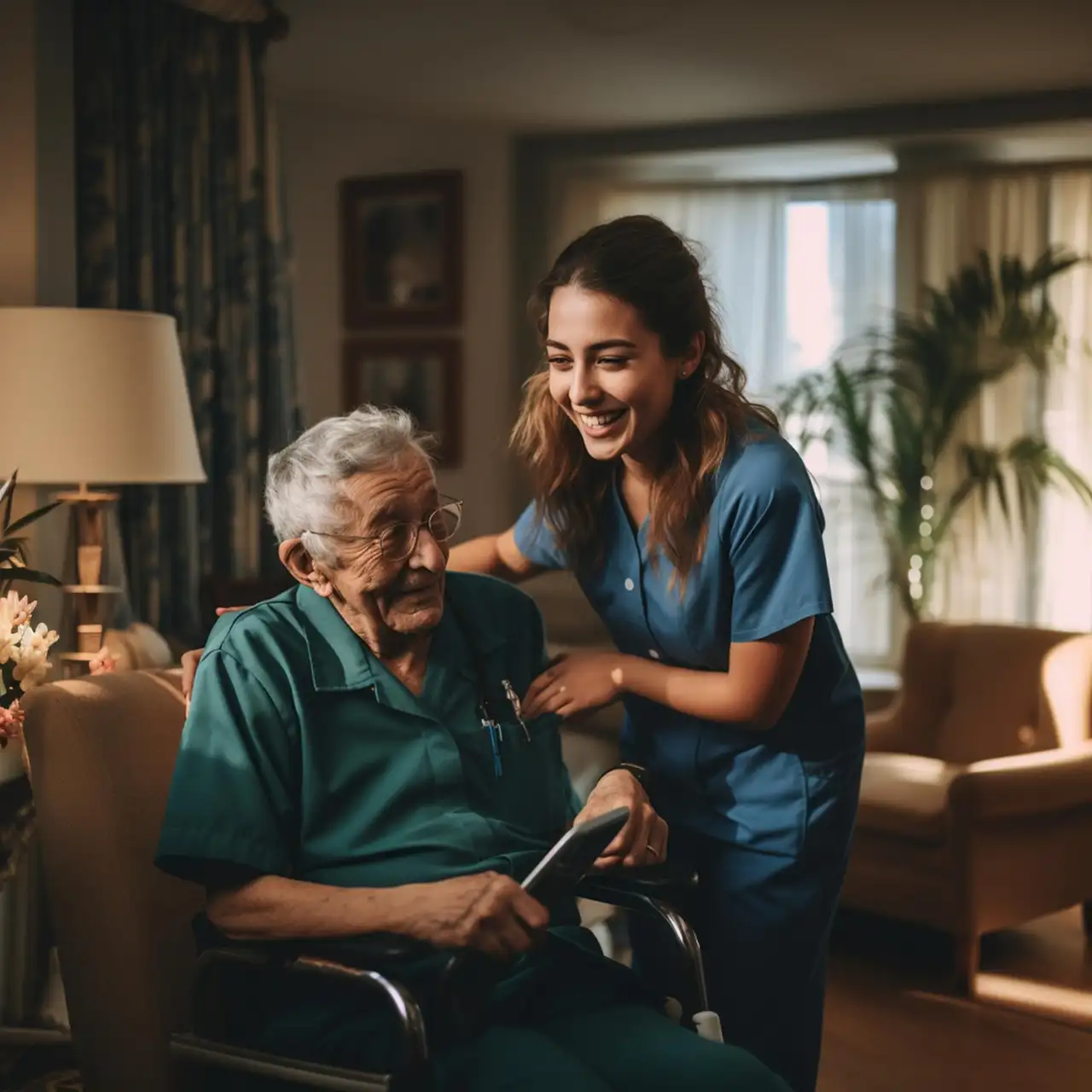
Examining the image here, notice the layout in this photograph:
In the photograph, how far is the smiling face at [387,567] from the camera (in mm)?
1679

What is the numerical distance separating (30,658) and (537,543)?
752mm

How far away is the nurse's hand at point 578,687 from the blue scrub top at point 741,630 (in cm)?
11

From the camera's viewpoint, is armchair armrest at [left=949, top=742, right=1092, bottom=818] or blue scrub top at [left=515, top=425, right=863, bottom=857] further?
armchair armrest at [left=949, top=742, right=1092, bottom=818]

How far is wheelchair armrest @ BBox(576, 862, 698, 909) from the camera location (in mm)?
1691

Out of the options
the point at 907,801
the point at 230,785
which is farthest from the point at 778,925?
the point at 907,801

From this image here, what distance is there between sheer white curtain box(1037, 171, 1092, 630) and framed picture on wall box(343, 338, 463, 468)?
2.46m

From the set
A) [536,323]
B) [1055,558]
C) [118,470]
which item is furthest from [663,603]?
[1055,558]

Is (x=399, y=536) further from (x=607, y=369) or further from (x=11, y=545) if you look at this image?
(x=11, y=545)

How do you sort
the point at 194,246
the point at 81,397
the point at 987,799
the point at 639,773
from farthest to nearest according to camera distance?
the point at 194,246
the point at 987,799
the point at 81,397
the point at 639,773

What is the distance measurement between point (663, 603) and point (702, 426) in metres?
0.23

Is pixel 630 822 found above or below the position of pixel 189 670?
below

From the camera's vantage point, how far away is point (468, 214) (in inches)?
237

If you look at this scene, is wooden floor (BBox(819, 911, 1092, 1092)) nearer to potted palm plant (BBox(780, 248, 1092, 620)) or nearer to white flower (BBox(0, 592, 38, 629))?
white flower (BBox(0, 592, 38, 629))

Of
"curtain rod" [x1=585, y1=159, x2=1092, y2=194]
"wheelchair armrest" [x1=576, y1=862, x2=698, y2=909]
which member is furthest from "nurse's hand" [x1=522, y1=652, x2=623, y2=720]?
"curtain rod" [x1=585, y1=159, x2=1092, y2=194]
